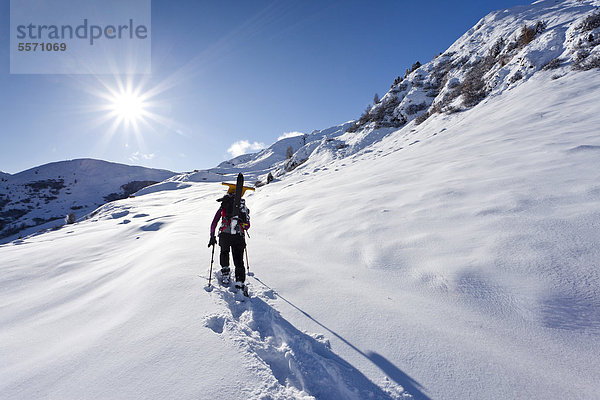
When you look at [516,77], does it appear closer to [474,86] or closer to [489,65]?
[474,86]

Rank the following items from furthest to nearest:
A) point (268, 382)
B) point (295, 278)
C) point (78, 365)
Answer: point (295, 278) → point (78, 365) → point (268, 382)

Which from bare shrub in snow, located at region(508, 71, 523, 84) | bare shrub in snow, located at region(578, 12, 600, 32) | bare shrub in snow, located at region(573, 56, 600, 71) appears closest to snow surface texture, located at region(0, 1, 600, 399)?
bare shrub in snow, located at region(573, 56, 600, 71)

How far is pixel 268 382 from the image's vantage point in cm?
210

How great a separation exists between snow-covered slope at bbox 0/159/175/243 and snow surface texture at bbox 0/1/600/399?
210 feet

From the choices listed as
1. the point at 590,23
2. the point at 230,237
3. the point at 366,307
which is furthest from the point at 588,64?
the point at 230,237

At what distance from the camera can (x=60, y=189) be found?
76688mm

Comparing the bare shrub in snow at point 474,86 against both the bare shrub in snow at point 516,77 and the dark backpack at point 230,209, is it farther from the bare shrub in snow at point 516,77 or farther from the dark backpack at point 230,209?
the dark backpack at point 230,209

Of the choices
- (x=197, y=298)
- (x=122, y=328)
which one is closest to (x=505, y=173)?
(x=197, y=298)

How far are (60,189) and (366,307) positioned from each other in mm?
Answer: 110191

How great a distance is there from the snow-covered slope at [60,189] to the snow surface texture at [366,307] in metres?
64.2

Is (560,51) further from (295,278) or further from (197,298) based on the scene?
(197,298)

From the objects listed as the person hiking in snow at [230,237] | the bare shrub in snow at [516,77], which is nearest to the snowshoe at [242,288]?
the person hiking in snow at [230,237]

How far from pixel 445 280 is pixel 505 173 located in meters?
4.38

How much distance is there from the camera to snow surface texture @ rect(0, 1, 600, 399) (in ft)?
6.88
